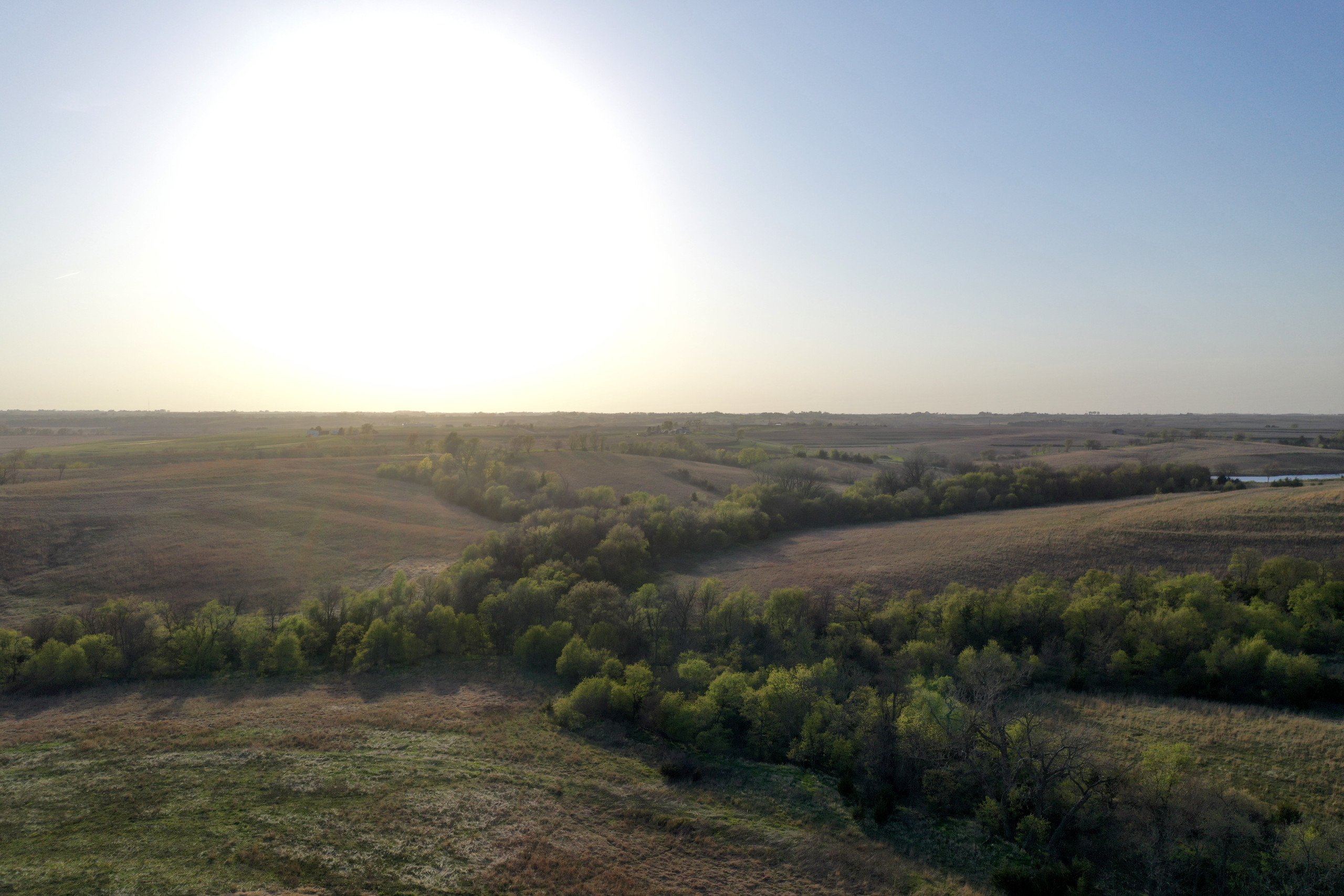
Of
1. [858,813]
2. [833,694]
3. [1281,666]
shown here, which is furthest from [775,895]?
[1281,666]

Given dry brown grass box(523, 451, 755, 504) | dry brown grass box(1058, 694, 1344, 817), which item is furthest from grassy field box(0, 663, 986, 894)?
dry brown grass box(523, 451, 755, 504)

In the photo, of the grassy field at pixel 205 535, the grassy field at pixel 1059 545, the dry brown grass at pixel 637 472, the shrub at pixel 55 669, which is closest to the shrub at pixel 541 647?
the grassy field at pixel 1059 545

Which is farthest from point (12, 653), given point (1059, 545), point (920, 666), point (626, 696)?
point (1059, 545)

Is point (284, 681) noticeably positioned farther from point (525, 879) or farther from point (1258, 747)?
point (1258, 747)

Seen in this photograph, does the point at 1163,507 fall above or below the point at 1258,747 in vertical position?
above

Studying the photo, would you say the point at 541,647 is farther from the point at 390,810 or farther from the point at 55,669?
the point at 55,669

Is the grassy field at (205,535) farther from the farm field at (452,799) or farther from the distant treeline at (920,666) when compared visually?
the farm field at (452,799)
